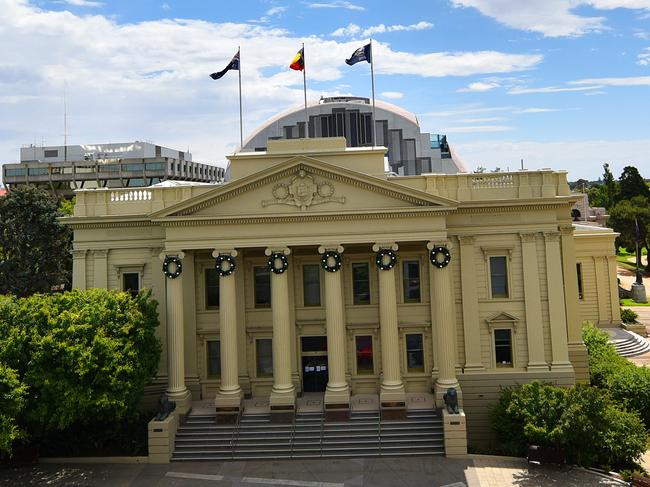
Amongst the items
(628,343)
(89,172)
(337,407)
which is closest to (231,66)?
(337,407)

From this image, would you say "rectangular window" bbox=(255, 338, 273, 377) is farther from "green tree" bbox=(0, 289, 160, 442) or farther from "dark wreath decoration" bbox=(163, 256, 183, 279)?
"green tree" bbox=(0, 289, 160, 442)

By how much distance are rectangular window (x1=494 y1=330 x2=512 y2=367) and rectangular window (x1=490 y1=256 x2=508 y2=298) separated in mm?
1952

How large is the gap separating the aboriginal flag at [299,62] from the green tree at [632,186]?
79309 mm

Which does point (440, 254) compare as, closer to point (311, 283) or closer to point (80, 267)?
point (311, 283)

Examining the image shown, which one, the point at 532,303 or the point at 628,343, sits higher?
the point at 532,303

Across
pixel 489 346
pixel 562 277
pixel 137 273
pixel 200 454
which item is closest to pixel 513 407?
pixel 489 346

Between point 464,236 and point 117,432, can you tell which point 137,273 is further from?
point 464,236

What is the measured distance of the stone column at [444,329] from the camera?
90.1 ft

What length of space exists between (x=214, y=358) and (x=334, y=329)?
23.6 feet

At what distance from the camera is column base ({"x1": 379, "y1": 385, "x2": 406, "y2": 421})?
27.0m

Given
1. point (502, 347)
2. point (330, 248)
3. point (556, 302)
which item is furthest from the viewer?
point (502, 347)

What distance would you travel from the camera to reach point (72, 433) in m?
26.4

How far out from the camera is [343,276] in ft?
99.0

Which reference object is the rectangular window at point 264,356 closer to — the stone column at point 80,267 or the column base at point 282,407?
the column base at point 282,407
